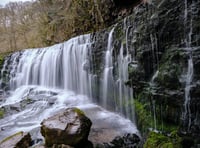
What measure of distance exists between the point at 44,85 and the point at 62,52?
1944mm

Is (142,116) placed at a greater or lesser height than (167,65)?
lesser

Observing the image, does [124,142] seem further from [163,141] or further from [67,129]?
[67,129]

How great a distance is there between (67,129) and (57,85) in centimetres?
587

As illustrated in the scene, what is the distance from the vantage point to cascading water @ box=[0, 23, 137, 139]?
22.1 feet

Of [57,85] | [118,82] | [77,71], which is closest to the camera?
[118,82]

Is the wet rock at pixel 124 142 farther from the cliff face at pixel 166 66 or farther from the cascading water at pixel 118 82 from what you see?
the cascading water at pixel 118 82

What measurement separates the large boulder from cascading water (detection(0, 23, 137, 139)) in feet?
3.46

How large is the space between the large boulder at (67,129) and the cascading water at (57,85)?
1.06 m

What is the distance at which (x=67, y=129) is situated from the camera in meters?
4.93

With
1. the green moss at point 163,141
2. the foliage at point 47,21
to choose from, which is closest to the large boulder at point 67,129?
the green moss at point 163,141

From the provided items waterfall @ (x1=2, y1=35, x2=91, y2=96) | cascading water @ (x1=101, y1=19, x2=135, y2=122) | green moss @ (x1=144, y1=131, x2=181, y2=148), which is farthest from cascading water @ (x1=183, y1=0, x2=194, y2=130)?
waterfall @ (x1=2, y1=35, x2=91, y2=96)

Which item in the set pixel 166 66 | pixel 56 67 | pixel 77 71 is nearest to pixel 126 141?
pixel 166 66

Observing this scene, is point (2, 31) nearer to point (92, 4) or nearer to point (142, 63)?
point (92, 4)

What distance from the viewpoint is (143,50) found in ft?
16.7
